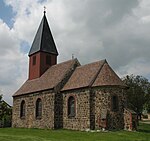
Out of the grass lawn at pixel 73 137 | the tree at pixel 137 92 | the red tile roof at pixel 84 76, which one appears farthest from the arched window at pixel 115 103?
the tree at pixel 137 92

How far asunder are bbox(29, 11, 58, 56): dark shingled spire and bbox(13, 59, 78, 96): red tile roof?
3169 millimetres

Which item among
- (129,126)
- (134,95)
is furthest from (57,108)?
(134,95)

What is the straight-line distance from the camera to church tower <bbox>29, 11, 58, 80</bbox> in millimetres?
38906

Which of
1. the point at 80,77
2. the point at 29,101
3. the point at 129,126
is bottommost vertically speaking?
the point at 129,126

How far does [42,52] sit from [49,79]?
18.3 ft

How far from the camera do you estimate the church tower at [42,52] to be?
38.9 m

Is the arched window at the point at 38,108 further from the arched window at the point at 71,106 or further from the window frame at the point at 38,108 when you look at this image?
the arched window at the point at 71,106

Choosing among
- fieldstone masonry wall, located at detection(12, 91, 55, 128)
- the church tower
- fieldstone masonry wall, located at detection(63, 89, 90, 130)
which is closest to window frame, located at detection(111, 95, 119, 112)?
fieldstone masonry wall, located at detection(63, 89, 90, 130)

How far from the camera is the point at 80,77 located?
31.5 meters

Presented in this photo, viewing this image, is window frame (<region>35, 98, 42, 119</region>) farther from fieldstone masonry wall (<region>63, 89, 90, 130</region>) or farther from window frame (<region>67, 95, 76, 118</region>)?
window frame (<region>67, 95, 76, 118</region>)

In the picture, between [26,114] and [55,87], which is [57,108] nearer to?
[55,87]

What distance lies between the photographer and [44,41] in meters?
40.3

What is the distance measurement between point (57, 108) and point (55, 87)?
2486 mm

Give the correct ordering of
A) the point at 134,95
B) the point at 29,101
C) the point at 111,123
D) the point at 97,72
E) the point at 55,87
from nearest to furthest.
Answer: the point at 111,123, the point at 97,72, the point at 55,87, the point at 29,101, the point at 134,95
